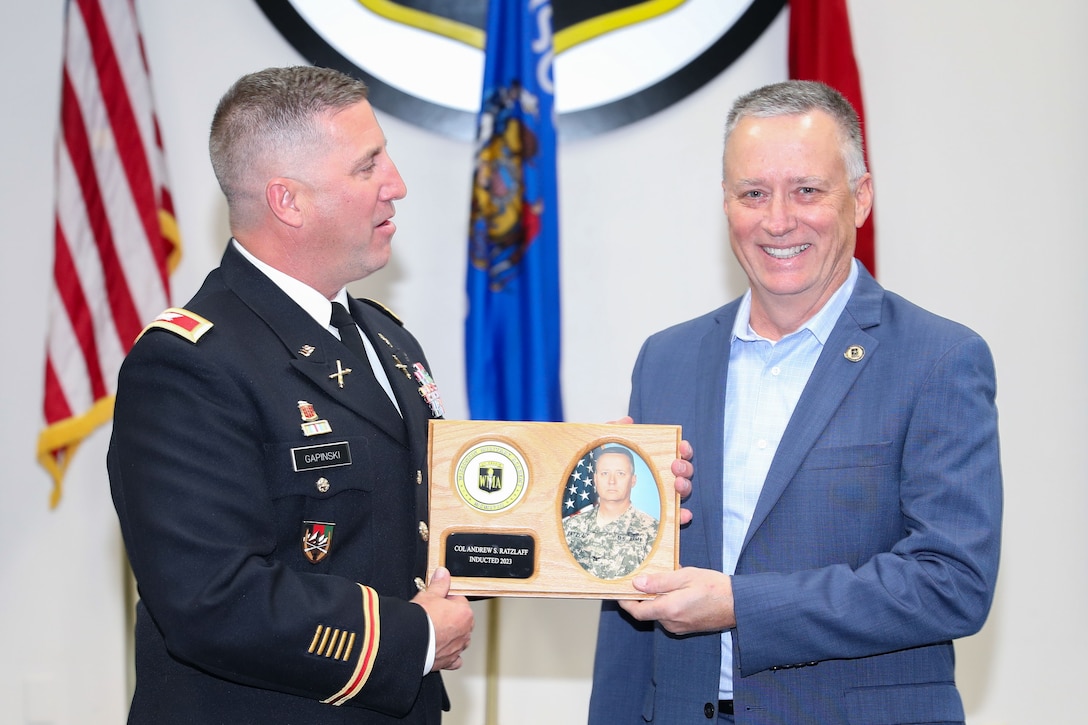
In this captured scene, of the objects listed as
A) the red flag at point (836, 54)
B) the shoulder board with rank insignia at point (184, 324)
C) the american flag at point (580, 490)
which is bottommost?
the american flag at point (580, 490)

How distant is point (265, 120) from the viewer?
6.46ft

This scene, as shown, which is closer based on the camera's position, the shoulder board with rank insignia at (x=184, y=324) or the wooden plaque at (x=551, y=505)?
the shoulder board with rank insignia at (x=184, y=324)

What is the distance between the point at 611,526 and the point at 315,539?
0.54 meters

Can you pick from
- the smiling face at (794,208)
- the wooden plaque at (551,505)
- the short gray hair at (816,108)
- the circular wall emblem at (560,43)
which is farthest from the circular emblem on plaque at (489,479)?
the circular wall emblem at (560,43)

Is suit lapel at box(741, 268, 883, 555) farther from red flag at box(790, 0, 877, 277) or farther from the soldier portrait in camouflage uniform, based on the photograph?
red flag at box(790, 0, 877, 277)

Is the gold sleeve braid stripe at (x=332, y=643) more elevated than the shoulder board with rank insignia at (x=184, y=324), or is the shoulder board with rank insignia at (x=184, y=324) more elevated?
the shoulder board with rank insignia at (x=184, y=324)

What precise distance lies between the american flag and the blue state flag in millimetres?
1586

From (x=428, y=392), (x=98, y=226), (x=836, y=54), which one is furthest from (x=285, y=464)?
(x=836, y=54)

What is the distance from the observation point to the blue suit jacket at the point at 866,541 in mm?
1793

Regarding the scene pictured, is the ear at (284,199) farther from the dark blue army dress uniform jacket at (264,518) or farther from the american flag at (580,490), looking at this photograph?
the american flag at (580,490)

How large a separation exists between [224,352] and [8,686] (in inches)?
107

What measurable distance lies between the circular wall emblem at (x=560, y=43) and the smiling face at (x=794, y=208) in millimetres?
1760

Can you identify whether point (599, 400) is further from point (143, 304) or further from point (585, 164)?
point (143, 304)

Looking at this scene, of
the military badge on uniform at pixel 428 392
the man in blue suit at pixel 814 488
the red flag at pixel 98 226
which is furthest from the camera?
the red flag at pixel 98 226
